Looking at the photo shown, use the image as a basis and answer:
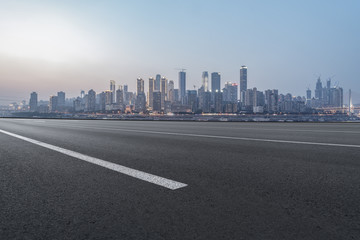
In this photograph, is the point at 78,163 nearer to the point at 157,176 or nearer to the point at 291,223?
the point at 157,176

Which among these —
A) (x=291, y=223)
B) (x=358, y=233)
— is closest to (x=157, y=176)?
(x=291, y=223)

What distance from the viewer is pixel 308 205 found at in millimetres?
2004

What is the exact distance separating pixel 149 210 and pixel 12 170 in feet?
9.17

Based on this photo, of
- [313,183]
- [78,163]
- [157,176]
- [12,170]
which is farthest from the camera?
[78,163]

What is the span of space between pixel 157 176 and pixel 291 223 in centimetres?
173

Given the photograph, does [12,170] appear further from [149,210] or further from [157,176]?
[149,210]

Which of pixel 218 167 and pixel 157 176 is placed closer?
pixel 157 176

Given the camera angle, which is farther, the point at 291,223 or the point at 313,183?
the point at 313,183

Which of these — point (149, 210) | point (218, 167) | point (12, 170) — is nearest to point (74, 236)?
point (149, 210)

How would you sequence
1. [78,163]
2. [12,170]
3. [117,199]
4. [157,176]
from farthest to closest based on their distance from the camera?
[78,163] < [12,170] < [157,176] < [117,199]

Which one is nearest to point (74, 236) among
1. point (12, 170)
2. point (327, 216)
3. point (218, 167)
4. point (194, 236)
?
point (194, 236)

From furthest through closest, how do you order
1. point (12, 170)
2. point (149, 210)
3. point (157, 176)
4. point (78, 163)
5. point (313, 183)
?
point (78, 163)
point (12, 170)
point (157, 176)
point (313, 183)
point (149, 210)

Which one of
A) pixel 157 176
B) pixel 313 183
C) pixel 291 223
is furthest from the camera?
pixel 157 176

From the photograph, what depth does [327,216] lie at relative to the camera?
178cm
